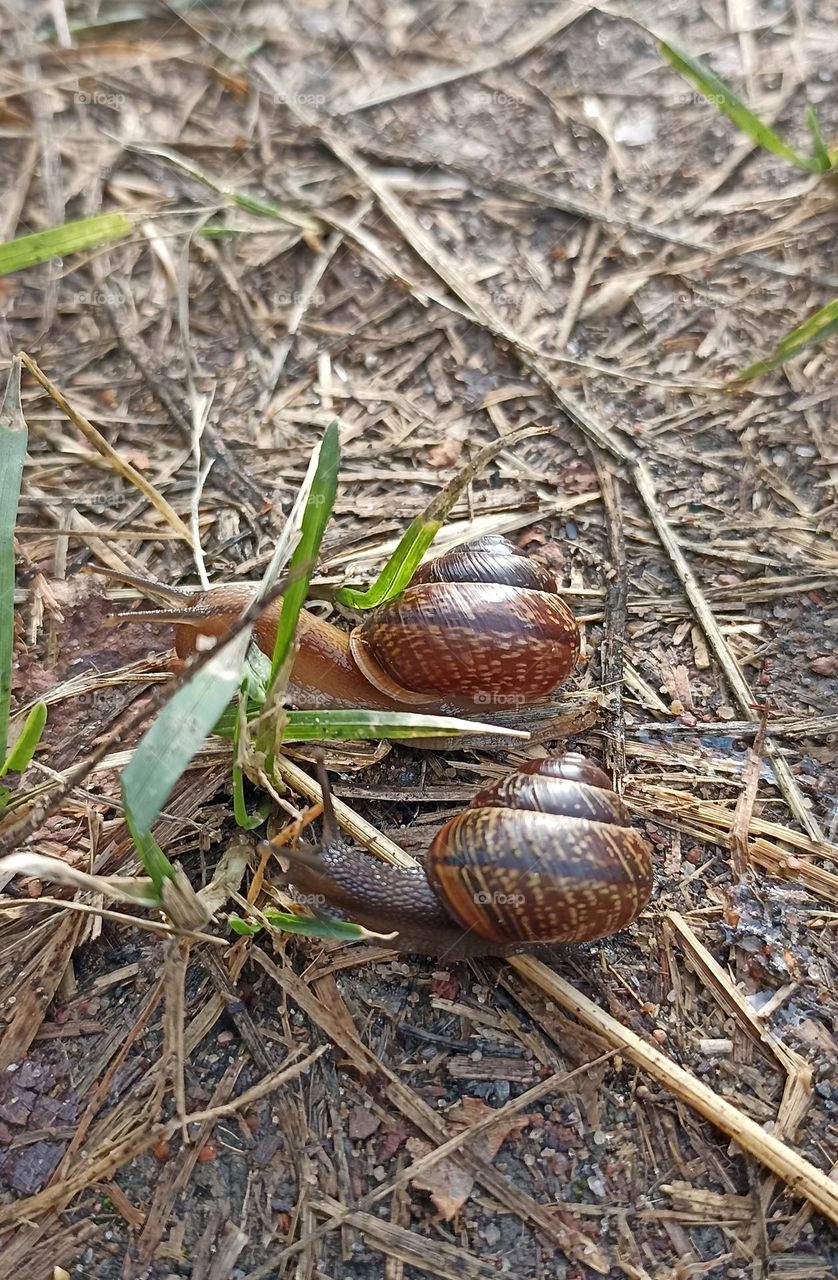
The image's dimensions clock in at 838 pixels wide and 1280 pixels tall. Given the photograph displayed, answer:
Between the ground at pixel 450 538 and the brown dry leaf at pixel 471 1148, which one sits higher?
the ground at pixel 450 538

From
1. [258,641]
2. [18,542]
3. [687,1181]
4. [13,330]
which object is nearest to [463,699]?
[258,641]

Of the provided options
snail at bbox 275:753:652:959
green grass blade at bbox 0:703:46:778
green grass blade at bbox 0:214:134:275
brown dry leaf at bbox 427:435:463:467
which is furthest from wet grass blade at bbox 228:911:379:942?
green grass blade at bbox 0:214:134:275

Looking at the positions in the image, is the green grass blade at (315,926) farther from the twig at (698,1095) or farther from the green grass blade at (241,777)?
the twig at (698,1095)

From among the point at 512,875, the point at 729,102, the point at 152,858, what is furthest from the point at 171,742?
the point at 729,102

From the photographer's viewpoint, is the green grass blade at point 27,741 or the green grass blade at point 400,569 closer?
the green grass blade at point 27,741

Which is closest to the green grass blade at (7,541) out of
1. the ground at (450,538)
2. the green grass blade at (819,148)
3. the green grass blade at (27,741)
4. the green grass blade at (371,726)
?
the green grass blade at (27,741)

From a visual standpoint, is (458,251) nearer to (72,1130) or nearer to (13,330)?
(13,330)

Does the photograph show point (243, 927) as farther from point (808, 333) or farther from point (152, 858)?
point (808, 333)
